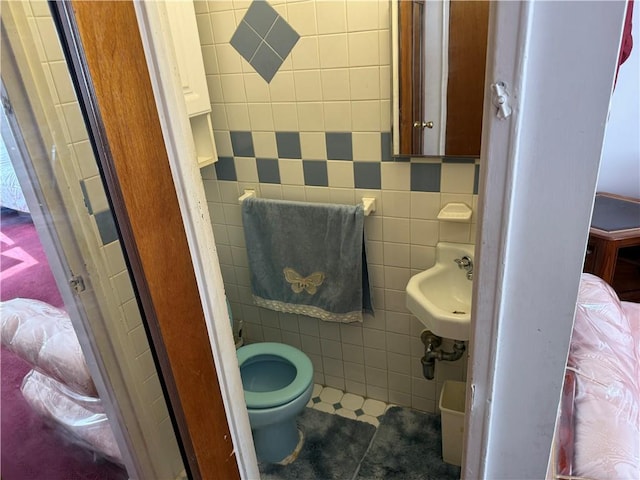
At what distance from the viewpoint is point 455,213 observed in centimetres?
159

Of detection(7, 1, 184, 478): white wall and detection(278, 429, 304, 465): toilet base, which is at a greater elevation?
detection(7, 1, 184, 478): white wall

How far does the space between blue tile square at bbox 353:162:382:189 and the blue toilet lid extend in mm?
752

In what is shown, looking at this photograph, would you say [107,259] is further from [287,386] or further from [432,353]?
[432,353]

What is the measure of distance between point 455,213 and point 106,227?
1185 millimetres

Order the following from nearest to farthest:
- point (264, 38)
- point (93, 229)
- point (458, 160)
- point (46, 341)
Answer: point (93, 229) < point (46, 341) < point (458, 160) < point (264, 38)

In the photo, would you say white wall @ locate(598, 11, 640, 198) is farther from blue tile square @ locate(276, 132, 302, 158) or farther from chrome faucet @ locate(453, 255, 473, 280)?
blue tile square @ locate(276, 132, 302, 158)

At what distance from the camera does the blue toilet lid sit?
1.63 metres

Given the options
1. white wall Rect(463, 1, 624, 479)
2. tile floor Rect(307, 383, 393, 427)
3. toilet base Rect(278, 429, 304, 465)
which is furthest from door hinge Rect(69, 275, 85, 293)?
tile floor Rect(307, 383, 393, 427)

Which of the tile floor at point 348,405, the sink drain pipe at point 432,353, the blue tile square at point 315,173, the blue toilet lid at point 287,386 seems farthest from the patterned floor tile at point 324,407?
the blue tile square at point 315,173

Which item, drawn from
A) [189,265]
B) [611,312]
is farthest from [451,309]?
[189,265]

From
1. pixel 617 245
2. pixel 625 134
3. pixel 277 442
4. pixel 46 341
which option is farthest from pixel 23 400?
pixel 625 134

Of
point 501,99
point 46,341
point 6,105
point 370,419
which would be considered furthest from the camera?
point 370,419

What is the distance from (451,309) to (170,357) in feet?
3.66

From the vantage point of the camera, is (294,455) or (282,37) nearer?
(282,37)
